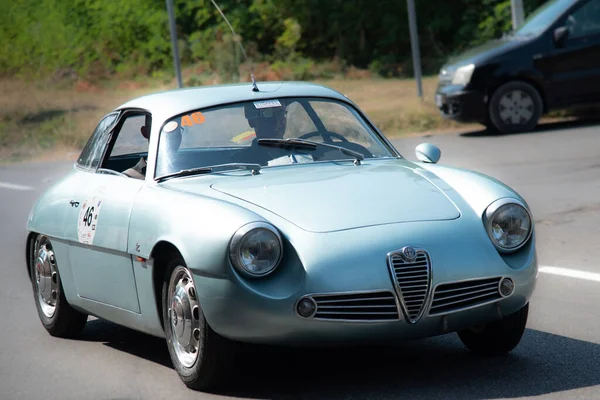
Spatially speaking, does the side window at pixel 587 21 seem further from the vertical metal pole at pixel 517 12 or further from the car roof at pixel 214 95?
the car roof at pixel 214 95

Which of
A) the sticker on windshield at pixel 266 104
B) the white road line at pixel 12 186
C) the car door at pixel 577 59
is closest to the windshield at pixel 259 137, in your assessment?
the sticker on windshield at pixel 266 104

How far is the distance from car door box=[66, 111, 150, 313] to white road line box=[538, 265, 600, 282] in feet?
9.58

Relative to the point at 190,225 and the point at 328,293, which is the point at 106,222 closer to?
the point at 190,225

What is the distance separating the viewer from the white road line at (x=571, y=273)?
8184 mm

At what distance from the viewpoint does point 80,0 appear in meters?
41.4

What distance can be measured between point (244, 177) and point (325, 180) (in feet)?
1.40

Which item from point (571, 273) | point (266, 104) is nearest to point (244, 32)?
point (571, 273)

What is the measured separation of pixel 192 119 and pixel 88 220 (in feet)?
2.55

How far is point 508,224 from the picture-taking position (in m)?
5.75

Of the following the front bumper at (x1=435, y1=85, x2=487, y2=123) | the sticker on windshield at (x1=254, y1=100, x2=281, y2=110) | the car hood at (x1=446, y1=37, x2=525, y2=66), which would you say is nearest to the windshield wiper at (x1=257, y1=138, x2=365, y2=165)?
the sticker on windshield at (x1=254, y1=100, x2=281, y2=110)

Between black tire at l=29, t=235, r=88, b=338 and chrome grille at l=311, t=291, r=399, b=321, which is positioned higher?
chrome grille at l=311, t=291, r=399, b=321

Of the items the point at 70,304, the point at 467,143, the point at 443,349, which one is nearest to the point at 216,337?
the point at 443,349

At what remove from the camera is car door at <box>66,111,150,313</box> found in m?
6.31

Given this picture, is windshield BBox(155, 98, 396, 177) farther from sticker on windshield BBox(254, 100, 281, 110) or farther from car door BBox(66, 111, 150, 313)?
car door BBox(66, 111, 150, 313)
